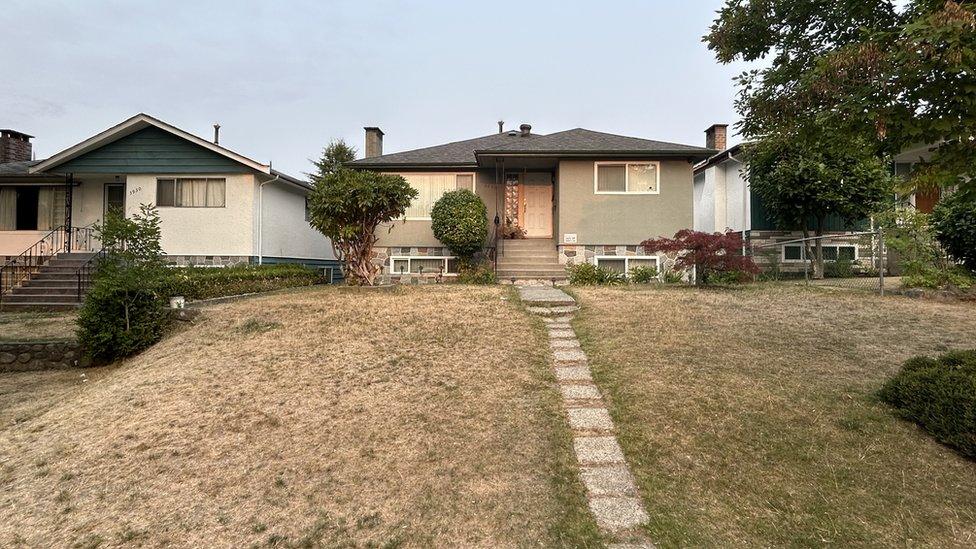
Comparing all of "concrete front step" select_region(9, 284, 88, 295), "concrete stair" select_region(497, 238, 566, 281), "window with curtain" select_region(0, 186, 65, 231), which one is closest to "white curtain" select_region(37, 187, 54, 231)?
"window with curtain" select_region(0, 186, 65, 231)

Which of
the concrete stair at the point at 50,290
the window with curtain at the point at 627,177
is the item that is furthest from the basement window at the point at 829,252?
the concrete stair at the point at 50,290

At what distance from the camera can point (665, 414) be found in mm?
4457

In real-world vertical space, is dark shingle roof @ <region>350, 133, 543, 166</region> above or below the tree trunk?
above

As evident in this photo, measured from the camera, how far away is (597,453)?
12.9ft

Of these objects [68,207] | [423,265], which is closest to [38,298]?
[68,207]

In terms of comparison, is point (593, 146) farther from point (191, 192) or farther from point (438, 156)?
point (191, 192)

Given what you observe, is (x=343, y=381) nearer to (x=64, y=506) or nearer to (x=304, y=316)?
(x=64, y=506)

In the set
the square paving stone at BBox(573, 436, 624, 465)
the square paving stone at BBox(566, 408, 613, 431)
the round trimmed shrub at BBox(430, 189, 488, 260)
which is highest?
the round trimmed shrub at BBox(430, 189, 488, 260)

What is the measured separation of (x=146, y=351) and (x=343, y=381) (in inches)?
164

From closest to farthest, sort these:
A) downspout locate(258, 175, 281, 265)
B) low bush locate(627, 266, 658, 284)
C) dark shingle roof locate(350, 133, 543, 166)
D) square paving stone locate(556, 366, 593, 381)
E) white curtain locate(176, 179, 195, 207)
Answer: square paving stone locate(556, 366, 593, 381)
low bush locate(627, 266, 658, 284)
dark shingle roof locate(350, 133, 543, 166)
white curtain locate(176, 179, 195, 207)
downspout locate(258, 175, 281, 265)

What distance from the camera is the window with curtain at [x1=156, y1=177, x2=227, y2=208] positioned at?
15109mm

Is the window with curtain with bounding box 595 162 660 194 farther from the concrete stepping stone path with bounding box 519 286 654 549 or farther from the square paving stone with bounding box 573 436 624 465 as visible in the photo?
the square paving stone with bounding box 573 436 624 465

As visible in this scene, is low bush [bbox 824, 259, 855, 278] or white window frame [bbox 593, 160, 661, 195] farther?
white window frame [bbox 593, 160, 661, 195]

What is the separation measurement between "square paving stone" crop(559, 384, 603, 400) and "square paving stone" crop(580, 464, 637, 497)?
1217mm
